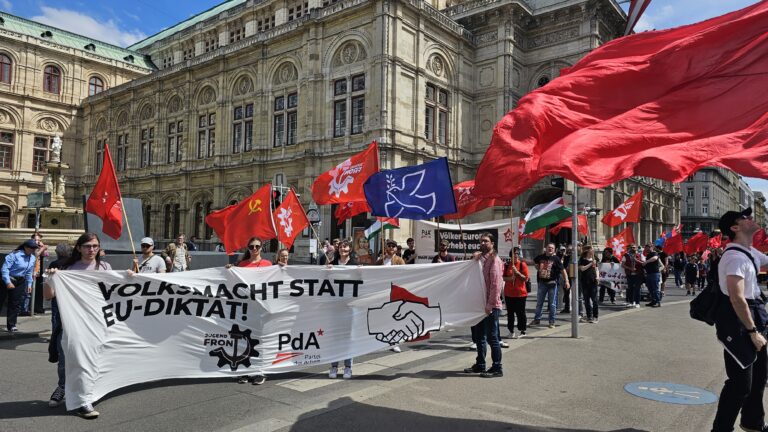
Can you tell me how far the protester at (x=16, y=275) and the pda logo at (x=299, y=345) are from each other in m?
5.91

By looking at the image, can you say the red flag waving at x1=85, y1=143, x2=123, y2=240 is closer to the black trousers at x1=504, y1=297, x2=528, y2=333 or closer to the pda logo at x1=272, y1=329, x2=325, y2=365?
the pda logo at x1=272, y1=329, x2=325, y2=365

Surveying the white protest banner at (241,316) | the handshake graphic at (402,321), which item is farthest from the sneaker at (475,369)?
the handshake graphic at (402,321)

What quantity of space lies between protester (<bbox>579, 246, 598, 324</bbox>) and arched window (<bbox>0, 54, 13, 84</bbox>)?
55.2m

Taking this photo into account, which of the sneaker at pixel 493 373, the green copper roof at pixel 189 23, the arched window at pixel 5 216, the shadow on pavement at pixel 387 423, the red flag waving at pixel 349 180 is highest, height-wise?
the green copper roof at pixel 189 23

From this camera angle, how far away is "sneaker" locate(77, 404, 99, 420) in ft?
16.9

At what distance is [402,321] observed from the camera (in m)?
7.25

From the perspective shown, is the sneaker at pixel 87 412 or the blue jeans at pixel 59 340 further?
the blue jeans at pixel 59 340

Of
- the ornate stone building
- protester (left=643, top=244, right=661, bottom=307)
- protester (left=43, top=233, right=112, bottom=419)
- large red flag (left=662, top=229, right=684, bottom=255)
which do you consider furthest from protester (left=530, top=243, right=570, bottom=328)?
the ornate stone building

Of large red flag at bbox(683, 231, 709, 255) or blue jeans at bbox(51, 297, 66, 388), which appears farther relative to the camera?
large red flag at bbox(683, 231, 709, 255)

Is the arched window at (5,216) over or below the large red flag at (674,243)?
over

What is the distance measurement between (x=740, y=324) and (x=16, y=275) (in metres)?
11.5

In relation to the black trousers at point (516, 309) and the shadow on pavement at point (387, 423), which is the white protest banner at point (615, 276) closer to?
the black trousers at point (516, 309)

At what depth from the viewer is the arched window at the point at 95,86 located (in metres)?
54.6

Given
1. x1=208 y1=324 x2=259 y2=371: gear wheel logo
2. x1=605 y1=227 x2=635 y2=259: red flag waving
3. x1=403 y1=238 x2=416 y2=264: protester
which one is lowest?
x1=208 y1=324 x2=259 y2=371: gear wheel logo
